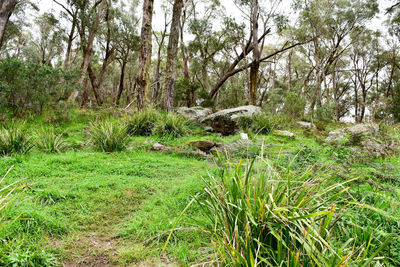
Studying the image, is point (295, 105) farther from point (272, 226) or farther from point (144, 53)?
point (272, 226)

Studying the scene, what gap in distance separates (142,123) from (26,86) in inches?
172

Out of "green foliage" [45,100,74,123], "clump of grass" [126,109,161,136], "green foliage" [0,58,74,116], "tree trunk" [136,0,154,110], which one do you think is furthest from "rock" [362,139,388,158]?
"green foliage" [45,100,74,123]

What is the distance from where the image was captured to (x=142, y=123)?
761 centimetres

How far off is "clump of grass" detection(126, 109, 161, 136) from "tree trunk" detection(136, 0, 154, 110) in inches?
45.6

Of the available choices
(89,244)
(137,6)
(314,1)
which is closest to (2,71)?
(89,244)

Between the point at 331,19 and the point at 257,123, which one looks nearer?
the point at 257,123

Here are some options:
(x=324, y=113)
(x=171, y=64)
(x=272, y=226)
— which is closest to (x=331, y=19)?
(x=324, y=113)

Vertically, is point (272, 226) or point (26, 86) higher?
point (26, 86)

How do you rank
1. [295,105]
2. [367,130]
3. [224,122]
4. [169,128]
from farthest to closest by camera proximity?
[295,105] → [224,122] → [169,128] → [367,130]

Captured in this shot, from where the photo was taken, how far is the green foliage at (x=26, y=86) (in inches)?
282

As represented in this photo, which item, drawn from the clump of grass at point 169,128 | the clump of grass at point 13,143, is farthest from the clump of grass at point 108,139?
the clump of grass at point 169,128

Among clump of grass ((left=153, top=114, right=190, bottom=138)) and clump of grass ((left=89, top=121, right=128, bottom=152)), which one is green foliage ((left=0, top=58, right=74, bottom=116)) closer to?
clump of grass ((left=89, top=121, right=128, bottom=152))

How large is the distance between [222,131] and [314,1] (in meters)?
17.7

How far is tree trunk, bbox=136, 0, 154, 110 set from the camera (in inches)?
345
